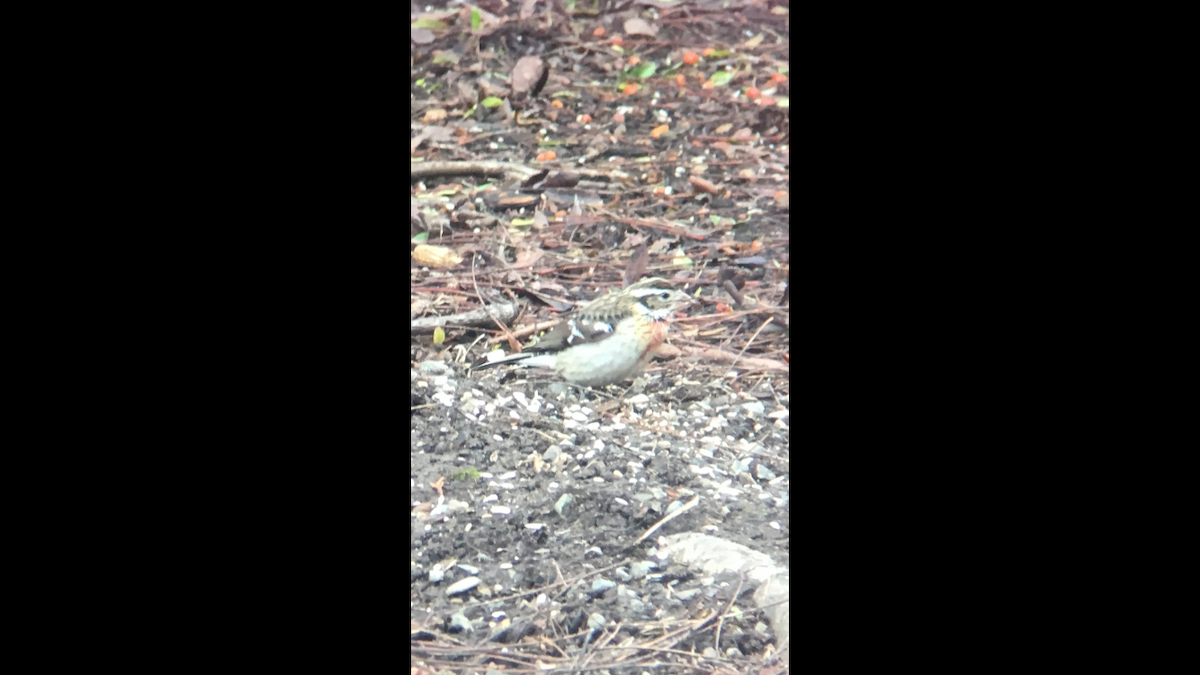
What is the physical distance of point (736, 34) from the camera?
311 centimetres

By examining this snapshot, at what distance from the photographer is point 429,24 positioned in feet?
10.0

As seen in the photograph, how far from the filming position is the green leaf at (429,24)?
3043 millimetres

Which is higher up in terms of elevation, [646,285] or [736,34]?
[736,34]

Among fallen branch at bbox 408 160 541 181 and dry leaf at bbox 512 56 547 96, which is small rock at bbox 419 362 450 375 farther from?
dry leaf at bbox 512 56 547 96

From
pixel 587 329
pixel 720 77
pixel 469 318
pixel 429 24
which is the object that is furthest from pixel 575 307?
pixel 429 24

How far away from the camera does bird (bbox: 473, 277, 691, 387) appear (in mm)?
3061

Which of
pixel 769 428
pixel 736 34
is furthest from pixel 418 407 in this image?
pixel 736 34

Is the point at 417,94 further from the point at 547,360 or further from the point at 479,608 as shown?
the point at 479,608

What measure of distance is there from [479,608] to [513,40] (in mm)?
1642

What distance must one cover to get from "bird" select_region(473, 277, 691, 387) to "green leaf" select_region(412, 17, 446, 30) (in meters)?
0.92

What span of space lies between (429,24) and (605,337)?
1.04 meters

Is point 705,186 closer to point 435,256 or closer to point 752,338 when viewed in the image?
point 752,338

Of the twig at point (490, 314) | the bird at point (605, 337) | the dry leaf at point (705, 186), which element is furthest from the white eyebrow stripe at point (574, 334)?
the dry leaf at point (705, 186)

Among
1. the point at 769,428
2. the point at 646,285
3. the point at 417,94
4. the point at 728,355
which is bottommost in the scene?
the point at 769,428
